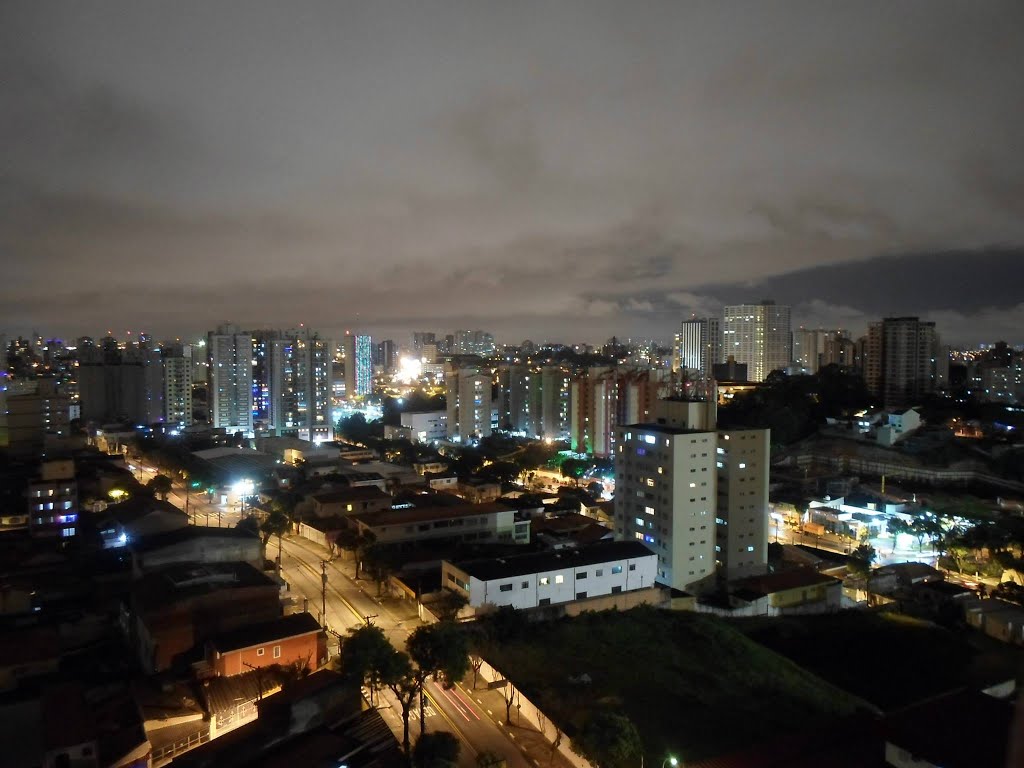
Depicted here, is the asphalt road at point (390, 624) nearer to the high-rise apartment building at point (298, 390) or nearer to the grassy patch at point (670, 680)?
the grassy patch at point (670, 680)

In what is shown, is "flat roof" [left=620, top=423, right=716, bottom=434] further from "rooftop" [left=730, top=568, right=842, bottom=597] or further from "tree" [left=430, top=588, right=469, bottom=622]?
"tree" [left=430, top=588, right=469, bottom=622]

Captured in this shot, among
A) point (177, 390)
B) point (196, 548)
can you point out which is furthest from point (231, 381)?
point (196, 548)

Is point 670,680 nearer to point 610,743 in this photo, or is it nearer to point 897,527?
point 610,743

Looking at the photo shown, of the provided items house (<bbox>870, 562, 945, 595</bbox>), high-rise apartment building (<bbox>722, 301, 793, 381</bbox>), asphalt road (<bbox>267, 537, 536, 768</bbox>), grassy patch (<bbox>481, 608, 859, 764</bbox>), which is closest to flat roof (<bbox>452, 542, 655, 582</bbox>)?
grassy patch (<bbox>481, 608, 859, 764</bbox>)

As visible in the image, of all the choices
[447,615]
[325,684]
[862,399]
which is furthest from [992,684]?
[862,399]

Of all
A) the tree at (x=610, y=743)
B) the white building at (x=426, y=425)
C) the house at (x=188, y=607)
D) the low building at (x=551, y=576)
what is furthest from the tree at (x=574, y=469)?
the tree at (x=610, y=743)
